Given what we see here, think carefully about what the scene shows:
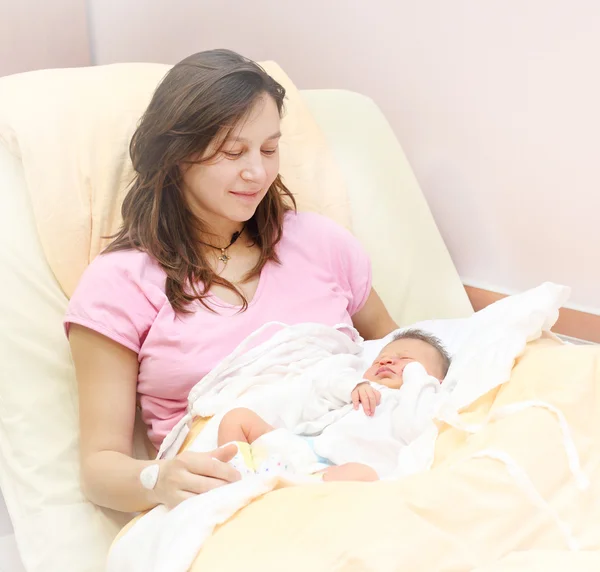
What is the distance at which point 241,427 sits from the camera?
1.15 metres

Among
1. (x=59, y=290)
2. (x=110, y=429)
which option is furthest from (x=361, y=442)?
(x=59, y=290)

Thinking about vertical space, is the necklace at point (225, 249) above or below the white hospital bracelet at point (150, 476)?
above

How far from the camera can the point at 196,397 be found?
49.4 inches

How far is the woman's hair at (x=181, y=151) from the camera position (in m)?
1.26

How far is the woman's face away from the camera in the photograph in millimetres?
1272

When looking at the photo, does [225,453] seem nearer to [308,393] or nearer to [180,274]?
[308,393]

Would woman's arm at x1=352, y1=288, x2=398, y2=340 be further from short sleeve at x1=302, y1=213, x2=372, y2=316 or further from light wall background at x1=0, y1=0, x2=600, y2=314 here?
light wall background at x1=0, y1=0, x2=600, y2=314

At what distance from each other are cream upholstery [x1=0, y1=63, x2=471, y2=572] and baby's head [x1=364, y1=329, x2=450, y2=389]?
0.37 meters

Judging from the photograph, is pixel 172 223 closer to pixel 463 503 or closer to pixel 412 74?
pixel 463 503

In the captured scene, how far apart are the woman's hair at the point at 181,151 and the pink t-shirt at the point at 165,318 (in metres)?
0.02

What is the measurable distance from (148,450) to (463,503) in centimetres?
66

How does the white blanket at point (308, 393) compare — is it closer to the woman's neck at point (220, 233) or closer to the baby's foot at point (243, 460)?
the baby's foot at point (243, 460)

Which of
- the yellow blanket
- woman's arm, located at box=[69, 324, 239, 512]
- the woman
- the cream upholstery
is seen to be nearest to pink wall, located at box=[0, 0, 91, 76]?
the cream upholstery

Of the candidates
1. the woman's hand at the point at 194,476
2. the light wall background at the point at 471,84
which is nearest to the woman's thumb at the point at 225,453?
the woman's hand at the point at 194,476
